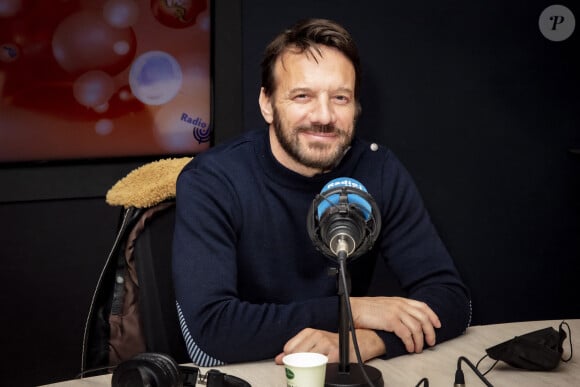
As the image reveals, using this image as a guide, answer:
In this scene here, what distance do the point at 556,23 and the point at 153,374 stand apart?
277 centimetres

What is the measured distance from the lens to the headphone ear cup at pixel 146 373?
4.02 ft

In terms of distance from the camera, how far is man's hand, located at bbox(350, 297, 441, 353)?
1.60 metres

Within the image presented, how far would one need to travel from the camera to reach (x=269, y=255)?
6.40 ft

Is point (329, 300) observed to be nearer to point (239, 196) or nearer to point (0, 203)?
point (239, 196)

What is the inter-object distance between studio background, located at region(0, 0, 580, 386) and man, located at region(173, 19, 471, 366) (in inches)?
33.2

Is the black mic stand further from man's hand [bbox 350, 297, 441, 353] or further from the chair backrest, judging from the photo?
the chair backrest

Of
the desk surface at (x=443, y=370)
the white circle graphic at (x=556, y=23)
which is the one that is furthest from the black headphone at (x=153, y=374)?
the white circle graphic at (x=556, y=23)

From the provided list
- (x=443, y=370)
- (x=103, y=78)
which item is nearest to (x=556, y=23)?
(x=103, y=78)

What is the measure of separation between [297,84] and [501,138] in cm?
167

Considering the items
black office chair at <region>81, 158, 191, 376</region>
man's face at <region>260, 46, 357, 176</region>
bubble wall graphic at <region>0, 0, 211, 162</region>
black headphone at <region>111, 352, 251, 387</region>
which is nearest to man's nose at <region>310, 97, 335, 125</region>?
man's face at <region>260, 46, 357, 176</region>

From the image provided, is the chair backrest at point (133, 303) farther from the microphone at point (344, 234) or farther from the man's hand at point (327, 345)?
the microphone at point (344, 234)

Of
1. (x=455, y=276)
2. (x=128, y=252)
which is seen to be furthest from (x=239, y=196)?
(x=455, y=276)

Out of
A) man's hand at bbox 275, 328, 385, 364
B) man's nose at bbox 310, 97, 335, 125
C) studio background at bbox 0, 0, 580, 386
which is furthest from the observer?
studio background at bbox 0, 0, 580, 386

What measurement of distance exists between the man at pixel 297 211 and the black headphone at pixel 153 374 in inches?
14.7
